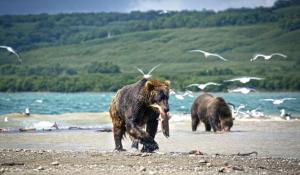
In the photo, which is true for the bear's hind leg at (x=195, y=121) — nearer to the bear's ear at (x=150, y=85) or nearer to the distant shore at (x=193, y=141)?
the distant shore at (x=193, y=141)

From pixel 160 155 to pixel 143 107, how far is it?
109 centimetres

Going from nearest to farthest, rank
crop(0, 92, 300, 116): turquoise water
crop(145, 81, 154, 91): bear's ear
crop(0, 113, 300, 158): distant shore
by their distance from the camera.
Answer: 1. crop(145, 81, 154, 91): bear's ear
2. crop(0, 113, 300, 158): distant shore
3. crop(0, 92, 300, 116): turquoise water

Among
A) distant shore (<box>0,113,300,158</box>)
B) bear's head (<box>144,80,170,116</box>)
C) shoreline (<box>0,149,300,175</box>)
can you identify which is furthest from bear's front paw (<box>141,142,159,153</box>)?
distant shore (<box>0,113,300,158</box>)

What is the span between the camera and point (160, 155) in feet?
57.6

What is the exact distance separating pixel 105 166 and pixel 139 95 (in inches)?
95.9

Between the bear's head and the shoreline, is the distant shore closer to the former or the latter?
the shoreline

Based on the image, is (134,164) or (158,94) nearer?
(134,164)

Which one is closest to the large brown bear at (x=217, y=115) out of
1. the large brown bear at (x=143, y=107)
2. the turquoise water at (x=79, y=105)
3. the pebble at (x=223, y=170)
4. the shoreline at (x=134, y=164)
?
the large brown bear at (x=143, y=107)

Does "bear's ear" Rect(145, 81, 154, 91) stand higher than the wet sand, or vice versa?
"bear's ear" Rect(145, 81, 154, 91)

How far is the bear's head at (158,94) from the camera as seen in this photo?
17.5m

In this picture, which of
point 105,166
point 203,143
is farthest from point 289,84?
point 105,166

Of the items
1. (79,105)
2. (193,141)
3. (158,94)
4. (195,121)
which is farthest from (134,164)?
(79,105)

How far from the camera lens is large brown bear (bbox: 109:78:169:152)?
1761 cm

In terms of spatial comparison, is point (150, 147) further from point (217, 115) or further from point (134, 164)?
point (217, 115)
